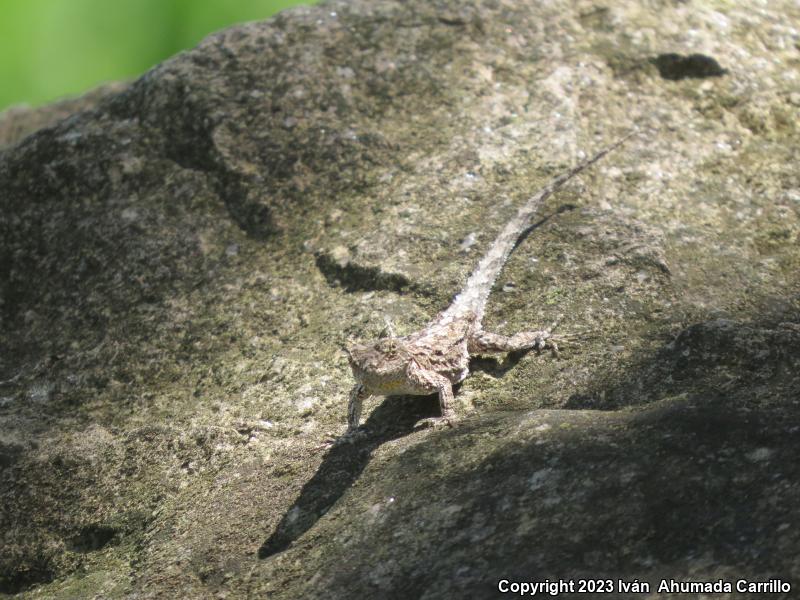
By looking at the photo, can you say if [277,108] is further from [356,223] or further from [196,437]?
[196,437]

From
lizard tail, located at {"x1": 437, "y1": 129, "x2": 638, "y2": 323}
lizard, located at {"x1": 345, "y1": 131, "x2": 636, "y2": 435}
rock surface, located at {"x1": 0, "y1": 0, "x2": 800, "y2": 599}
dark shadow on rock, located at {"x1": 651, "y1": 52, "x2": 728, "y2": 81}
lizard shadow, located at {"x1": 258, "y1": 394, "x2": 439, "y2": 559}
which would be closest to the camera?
rock surface, located at {"x1": 0, "y1": 0, "x2": 800, "y2": 599}

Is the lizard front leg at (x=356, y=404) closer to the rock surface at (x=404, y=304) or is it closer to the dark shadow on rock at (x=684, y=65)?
the rock surface at (x=404, y=304)

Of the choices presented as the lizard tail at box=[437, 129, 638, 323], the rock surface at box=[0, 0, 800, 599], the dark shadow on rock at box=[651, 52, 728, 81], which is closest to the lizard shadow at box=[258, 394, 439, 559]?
the rock surface at box=[0, 0, 800, 599]

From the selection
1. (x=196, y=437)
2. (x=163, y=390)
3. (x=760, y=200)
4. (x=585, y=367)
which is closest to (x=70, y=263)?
(x=163, y=390)

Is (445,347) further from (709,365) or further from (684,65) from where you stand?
(684,65)

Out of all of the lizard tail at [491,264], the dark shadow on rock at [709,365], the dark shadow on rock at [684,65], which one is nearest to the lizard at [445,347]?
the lizard tail at [491,264]

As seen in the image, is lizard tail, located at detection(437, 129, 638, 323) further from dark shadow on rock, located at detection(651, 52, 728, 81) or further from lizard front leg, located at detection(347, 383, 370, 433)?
dark shadow on rock, located at detection(651, 52, 728, 81)
